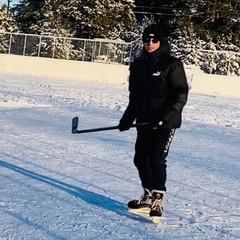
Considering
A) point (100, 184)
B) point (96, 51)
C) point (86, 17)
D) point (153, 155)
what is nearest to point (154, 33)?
point (153, 155)

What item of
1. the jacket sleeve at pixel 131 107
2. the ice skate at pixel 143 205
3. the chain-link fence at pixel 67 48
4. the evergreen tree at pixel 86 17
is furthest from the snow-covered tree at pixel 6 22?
the ice skate at pixel 143 205

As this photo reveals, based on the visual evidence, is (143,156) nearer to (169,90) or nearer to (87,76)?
(169,90)

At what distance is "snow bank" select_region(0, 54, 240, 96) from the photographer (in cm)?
2953

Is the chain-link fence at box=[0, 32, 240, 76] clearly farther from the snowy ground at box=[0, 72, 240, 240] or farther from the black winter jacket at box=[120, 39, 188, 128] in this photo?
the black winter jacket at box=[120, 39, 188, 128]

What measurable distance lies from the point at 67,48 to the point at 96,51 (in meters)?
1.87

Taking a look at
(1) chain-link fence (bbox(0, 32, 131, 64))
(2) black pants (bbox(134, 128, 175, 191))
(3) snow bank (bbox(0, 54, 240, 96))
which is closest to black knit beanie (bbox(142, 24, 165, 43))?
(2) black pants (bbox(134, 128, 175, 191))

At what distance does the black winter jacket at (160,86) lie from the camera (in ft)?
14.3

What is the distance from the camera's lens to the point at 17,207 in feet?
15.5

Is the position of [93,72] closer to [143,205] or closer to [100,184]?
[100,184]

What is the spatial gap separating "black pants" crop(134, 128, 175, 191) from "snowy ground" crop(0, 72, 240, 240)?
0.32m

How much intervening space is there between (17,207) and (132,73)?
147 cm

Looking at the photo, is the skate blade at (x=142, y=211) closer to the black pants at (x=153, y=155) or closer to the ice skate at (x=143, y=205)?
the ice skate at (x=143, y=205)

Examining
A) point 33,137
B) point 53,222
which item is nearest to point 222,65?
point 33,137

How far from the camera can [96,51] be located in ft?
109
